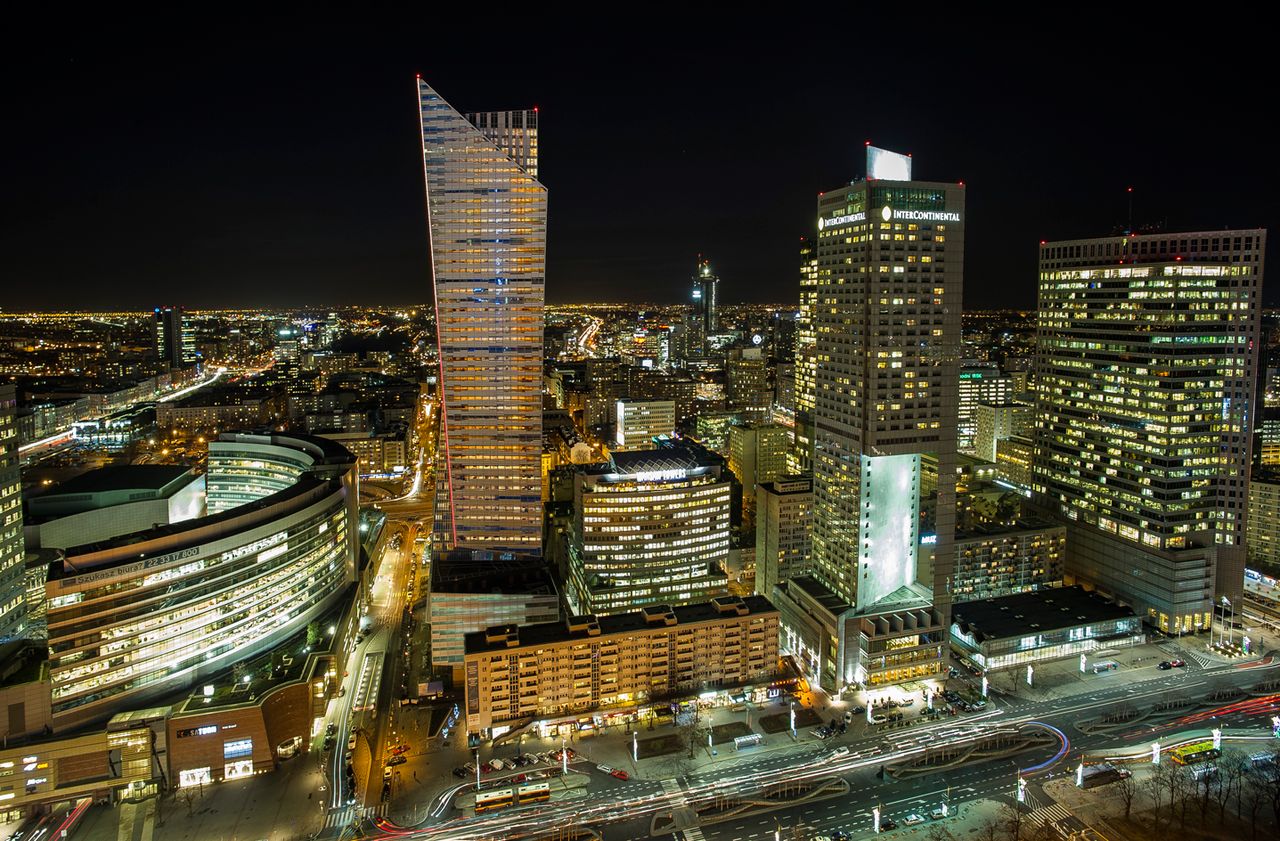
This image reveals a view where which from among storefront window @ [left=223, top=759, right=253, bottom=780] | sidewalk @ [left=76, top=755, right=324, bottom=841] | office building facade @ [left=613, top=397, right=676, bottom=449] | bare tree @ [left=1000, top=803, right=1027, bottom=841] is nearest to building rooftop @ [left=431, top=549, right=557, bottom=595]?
storefront window @ [left=223, top=759, right=253, bottom=780]

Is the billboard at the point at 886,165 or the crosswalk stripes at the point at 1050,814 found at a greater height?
the billboard at the point at 886,165

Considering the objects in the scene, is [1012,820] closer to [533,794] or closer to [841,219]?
[533,794]

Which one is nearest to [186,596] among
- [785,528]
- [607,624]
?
[607,624]

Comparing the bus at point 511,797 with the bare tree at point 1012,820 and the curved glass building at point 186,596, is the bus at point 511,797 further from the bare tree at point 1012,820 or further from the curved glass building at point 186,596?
the bare tree at point 1012,820

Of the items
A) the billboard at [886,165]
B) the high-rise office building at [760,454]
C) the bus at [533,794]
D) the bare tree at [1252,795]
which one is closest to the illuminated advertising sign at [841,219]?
the billboard at [886,165]

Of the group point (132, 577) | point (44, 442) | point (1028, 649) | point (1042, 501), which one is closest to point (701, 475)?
point (1028, 649)

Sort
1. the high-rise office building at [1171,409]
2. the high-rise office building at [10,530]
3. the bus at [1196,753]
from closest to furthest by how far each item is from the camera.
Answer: the bus at [1196,753] < the high-rise office building at [10,530] < the high-rise office building at [1171,409]

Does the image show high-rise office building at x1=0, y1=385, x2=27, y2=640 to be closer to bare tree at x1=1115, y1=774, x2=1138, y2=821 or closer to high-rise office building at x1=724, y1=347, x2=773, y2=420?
bare tree at x1=1115, y1=774, x2=1138, y2=821
